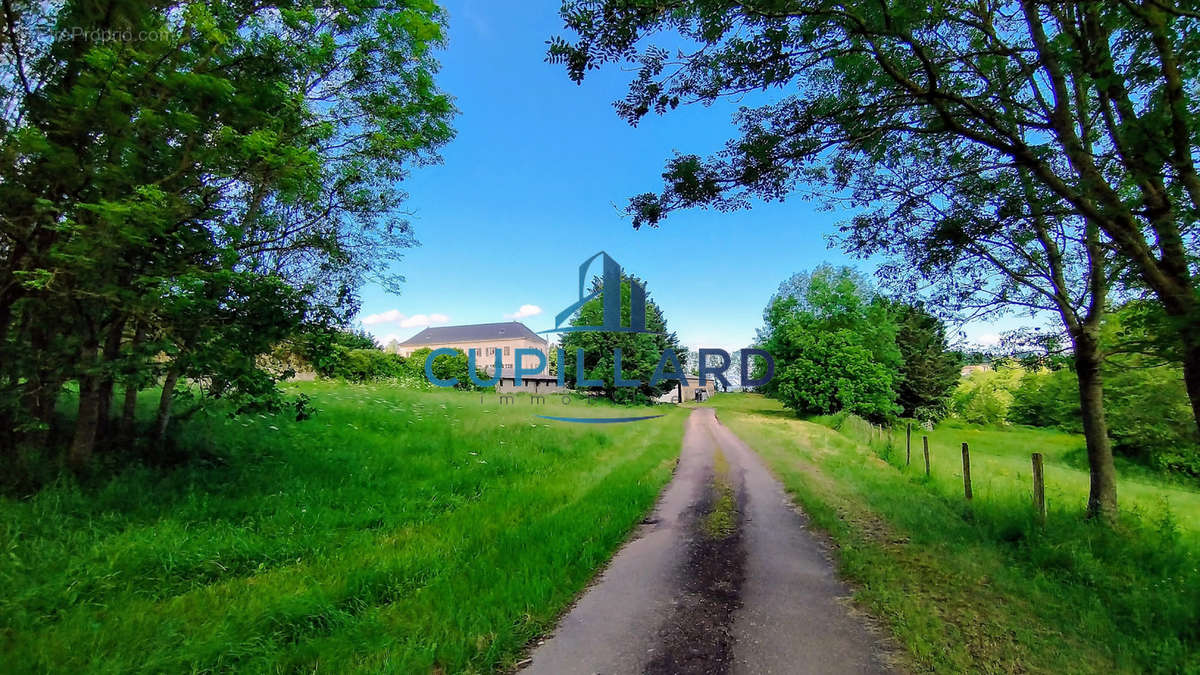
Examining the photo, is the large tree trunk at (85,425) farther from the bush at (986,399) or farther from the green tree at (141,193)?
the bush at (986,399)

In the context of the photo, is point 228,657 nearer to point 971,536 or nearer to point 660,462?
point 971,536

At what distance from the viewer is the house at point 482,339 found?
86.2m

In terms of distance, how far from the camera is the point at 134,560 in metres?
5.04

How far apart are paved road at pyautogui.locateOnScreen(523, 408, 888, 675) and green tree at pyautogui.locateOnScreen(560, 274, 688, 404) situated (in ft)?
114

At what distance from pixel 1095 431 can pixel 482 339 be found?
293ft

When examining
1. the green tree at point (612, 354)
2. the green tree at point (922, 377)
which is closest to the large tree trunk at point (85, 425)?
Result: the green tree at point (612, 354)

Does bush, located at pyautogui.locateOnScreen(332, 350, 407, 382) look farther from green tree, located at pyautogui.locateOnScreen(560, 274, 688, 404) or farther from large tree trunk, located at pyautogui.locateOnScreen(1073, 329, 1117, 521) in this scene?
large tree trunk, located at pyautogui.locateOnScreen(1073, 329, 1117, 521)

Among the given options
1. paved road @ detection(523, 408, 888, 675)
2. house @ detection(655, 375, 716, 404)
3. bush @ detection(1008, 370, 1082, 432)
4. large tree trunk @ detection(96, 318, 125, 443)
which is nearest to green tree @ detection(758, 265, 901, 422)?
bush @ detection(1008, 370, 1082, 432)

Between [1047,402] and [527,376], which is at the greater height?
[527,376]

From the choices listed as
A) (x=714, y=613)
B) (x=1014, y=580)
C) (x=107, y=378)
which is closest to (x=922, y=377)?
(x=1014, y=580)

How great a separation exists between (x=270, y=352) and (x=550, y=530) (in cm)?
524

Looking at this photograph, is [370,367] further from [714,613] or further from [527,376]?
[527,376]

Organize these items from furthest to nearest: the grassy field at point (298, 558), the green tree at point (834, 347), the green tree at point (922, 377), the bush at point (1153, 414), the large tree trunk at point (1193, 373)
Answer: the green tree at point (922, 377) < the green tree at point (834, 347) < the bush at point (1153, 414) < the large tree trunk at point (1193, 373) < the grassy field at point (298, 558)

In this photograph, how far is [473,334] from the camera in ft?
303
